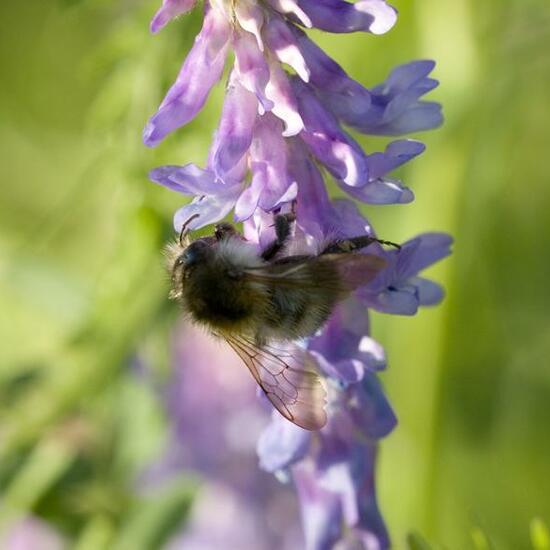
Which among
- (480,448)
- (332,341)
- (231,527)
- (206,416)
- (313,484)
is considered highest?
(332,341)

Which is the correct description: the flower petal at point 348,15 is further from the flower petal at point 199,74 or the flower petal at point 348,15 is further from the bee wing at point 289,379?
the bee wing at point 289,379

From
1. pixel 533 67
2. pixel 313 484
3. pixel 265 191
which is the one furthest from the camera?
pixel 533 67

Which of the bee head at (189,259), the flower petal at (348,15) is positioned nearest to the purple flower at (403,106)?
the flower petal at (348,15)

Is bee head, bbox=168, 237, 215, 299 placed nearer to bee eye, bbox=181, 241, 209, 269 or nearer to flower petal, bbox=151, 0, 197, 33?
bee eye, bbox=181, 241, 209, 269

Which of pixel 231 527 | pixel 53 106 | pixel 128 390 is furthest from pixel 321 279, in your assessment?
pixel 53 106

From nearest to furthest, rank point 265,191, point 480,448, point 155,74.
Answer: point 265,191 → point 155,74 → point 480,448

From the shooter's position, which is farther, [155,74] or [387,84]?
[155,74]

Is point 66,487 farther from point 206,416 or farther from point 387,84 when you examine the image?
point 387,84
